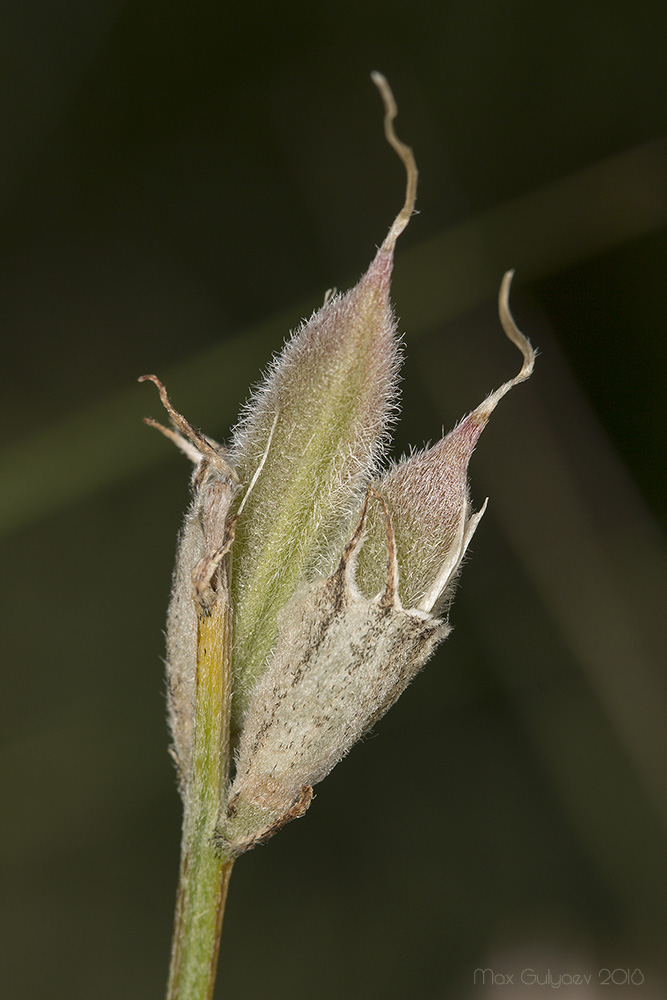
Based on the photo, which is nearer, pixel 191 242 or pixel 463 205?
pixel 463 205

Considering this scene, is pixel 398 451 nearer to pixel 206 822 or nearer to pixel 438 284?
pixel 438 284

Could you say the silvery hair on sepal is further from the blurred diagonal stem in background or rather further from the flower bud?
the blurred diagonal stem in background

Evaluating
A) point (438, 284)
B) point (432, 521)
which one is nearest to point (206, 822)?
point (432, 521)

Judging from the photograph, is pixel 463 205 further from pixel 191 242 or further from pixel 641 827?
pixel 641 827

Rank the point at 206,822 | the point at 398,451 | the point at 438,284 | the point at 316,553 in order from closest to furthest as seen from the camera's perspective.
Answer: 1. the point at 206,822
2. the point at 316,553
3. the point at 398,451
4. the point at 438,284

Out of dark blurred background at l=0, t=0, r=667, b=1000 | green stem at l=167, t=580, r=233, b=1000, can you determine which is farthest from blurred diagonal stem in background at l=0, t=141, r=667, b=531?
green stem at l=167, t=580, r=233, b=1000

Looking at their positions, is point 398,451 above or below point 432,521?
above

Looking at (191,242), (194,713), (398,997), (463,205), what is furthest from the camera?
(191,242)

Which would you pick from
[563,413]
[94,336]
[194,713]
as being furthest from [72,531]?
[194,713]
